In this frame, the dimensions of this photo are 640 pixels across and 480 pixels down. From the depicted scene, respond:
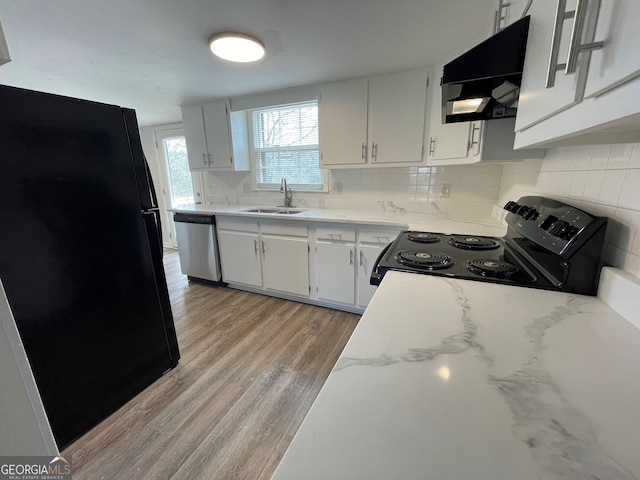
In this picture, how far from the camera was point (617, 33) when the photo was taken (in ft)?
1.37

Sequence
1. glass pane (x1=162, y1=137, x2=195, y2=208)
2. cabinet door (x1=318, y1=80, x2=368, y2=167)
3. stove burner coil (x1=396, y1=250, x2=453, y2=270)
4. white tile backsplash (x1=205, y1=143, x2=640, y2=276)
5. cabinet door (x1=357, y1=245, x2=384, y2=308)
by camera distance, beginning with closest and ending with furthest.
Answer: white tile backsplash (x1=205, y1=143, x2=640, y2=276)
stove burner coil (x1=396, y1=250, x2=453, y2=270)
cabinet door (x1=357, y1=245, x2=384, y2=308)
cabinet door (x1=318, y1=80, x2=368, y2=167)
glass pane (x1=162, y1=137, x2=195, y2=208)

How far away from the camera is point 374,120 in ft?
7.61

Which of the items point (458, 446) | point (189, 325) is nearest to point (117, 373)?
point (189, 325)

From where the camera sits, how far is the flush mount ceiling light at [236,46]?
5.25 ft

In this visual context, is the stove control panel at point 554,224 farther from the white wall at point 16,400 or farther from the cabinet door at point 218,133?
the cabinet door at point 218,133

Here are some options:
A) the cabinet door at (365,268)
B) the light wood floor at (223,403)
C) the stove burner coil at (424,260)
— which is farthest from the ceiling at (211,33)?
the light wood floor at (223,403)

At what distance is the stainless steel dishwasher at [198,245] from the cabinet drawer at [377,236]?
171 cm

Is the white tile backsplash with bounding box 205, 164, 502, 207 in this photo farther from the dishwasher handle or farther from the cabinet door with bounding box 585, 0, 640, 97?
the cabinet door with bounding box 585, 0, 640, 97

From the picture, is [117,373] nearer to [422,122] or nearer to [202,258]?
[202,258]

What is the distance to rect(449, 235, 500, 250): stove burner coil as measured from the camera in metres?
1.31

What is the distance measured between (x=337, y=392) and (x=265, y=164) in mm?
3118

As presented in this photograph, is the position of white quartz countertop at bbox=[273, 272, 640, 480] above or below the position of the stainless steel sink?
below

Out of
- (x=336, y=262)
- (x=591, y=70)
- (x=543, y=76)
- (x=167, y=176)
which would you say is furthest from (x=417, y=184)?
(x=167, y=176)

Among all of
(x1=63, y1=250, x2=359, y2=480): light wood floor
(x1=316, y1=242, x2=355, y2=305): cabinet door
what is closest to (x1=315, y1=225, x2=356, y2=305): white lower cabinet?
(x1=316, y1=242, x2=355, y2=305): cabinet door
